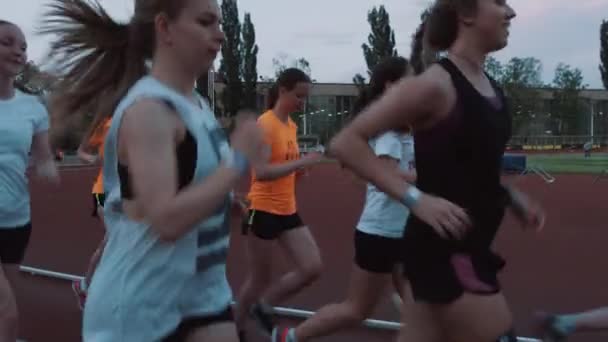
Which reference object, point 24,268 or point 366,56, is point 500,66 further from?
point 24,268

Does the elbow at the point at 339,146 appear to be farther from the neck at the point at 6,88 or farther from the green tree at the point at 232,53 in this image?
the green tree at the point at 232,53

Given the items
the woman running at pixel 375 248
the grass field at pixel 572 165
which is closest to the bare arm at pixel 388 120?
the woman running at pixel 375 248

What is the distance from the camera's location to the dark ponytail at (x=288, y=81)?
20.5 ft

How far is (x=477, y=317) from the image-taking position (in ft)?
9.44

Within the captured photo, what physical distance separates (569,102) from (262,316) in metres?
90.5

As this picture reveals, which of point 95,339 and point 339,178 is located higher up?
point 95,339

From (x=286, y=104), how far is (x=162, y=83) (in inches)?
145

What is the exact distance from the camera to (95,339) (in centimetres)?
256

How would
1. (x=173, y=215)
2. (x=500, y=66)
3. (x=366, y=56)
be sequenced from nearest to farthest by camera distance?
(x=173, y=215)
(x=366, y=56)
(x=500, y=66)

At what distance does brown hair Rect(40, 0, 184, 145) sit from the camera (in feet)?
9.68

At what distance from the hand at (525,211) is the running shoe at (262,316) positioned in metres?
2.73

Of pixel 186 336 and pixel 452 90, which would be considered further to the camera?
pixel 452 90

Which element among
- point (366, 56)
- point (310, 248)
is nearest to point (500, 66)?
point (366, 56)

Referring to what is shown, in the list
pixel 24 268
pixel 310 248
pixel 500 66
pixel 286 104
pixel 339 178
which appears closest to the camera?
pixel 310 248
